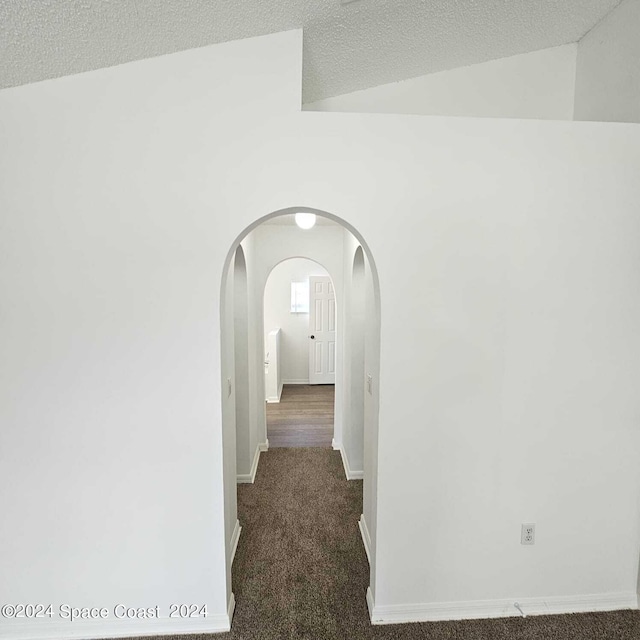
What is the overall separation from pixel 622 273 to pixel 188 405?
6.99ft

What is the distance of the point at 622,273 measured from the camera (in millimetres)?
1601

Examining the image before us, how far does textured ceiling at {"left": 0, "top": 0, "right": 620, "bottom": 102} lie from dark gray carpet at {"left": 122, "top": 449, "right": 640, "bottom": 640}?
2581mm

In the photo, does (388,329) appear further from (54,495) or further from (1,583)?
(1,583)

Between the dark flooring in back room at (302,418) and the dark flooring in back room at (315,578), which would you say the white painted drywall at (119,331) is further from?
the dark flooring in back room at (302,418)

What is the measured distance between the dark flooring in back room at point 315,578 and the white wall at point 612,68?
8.26ft

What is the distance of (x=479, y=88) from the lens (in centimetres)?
205

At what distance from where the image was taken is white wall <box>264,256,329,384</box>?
6.46 meters

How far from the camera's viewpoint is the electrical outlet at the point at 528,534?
166 centimetres

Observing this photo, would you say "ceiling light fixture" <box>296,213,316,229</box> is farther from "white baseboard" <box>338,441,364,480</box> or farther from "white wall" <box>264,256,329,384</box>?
"white wall" <box>264,256,329,384</box>

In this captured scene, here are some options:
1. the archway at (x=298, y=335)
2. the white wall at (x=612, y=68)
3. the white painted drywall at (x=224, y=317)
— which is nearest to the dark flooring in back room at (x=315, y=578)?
the white painted drywall at (x=224, y=317)

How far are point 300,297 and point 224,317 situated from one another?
4944mm

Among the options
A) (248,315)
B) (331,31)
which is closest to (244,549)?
(248,315)

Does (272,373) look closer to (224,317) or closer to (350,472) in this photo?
(350,472)

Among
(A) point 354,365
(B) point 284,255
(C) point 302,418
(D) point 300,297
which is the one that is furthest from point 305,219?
(D) point 300,297
